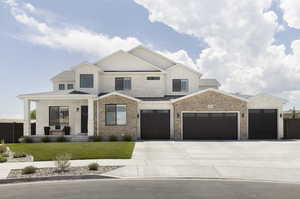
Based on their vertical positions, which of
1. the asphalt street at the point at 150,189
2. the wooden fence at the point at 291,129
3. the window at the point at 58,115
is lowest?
the asphalt street at the point at 150,189

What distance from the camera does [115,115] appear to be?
23.9m

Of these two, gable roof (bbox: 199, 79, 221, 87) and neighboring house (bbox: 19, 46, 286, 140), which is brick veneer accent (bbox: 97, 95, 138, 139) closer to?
neighboring house (bbox: 19, 46, 286, 140)

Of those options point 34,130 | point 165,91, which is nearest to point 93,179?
point 165,91

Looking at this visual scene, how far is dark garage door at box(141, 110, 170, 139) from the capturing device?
24250 millimetres

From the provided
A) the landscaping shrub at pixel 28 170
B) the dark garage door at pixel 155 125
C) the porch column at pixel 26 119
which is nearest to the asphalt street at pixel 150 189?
the landscaping shrub at pixel 28 170

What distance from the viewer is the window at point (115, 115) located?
23.8 meters

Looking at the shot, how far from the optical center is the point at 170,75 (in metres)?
27.6

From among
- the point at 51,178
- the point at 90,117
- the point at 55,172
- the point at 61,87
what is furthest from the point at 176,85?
the point at 51,178

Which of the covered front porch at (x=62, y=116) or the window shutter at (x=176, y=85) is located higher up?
the window shutter at (x=176, y=85)

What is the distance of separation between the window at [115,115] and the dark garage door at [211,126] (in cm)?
553

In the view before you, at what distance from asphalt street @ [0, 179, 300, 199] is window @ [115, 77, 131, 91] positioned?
57.6 feet

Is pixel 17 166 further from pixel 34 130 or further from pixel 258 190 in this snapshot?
pixel 34 130

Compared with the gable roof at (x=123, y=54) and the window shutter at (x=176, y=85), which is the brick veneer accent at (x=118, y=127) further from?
the window shutter at (x=176, y=85)

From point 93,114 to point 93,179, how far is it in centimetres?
1385
